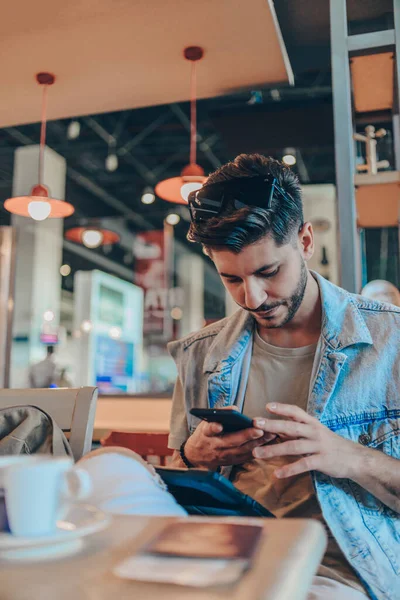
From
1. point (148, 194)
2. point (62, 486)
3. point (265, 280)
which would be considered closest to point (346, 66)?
point (265, 280)

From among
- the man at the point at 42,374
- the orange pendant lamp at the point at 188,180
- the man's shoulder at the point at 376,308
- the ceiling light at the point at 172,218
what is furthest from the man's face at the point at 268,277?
the ceiling light at the point at 172,218

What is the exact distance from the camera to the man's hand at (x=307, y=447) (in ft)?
3.89

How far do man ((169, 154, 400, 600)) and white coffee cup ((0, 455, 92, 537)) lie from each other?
1.89ft

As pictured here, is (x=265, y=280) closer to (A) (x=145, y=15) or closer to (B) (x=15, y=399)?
(B) (x=15, y=399)

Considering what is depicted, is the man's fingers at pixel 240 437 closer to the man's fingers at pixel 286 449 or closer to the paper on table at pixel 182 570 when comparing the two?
the man's fingers at pixel 286 449

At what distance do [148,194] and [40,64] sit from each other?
5.75 metres

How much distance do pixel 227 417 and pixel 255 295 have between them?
1.44 feet

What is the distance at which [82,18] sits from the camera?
385 cm

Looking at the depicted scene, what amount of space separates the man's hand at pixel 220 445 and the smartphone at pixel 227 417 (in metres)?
0.02

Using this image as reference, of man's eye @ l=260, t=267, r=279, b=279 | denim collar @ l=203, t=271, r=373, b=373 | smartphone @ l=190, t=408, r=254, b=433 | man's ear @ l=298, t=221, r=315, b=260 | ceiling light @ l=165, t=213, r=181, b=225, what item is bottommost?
smartphone @ l=190, t=408, r=254, b=433

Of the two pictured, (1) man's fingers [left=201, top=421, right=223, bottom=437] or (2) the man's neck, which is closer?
(1) man's fingers [left=201, top=421, right=223, bottom=437]

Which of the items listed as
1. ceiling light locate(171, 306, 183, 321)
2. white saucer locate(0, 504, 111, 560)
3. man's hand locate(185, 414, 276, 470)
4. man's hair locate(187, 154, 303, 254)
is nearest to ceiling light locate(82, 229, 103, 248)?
ceiling light locate(171, 306, 183, 321)

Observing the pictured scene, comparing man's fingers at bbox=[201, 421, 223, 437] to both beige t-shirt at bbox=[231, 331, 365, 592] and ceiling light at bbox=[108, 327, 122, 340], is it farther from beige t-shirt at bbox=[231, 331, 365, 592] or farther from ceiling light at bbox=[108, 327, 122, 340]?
ceiling light at bbox=[108, 327, 122, 340]

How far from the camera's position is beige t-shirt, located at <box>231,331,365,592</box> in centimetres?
135
